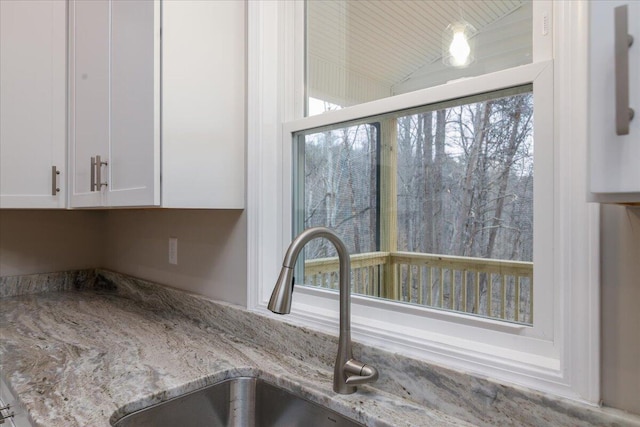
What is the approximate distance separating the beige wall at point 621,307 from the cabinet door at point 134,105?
1097 mm

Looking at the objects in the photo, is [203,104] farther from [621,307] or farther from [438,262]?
[621,307]

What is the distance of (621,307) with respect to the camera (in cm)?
66

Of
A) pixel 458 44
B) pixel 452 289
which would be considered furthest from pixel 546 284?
pixel 458 44

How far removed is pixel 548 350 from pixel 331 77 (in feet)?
3.29

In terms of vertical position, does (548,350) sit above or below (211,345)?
above

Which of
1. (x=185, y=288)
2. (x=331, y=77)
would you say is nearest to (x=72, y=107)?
(x=185, y=288)

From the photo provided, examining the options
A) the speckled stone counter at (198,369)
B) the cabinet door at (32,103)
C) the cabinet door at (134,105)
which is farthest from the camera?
the cabinet door at (32,103)

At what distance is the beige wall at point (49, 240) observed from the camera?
→ 206cm

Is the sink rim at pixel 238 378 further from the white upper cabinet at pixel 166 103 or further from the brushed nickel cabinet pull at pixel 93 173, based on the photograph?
the brushed nickel cabinet pull at pixel 93 173

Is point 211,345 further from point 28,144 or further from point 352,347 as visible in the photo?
point 28,144

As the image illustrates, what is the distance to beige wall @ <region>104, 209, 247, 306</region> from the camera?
4.64 ft

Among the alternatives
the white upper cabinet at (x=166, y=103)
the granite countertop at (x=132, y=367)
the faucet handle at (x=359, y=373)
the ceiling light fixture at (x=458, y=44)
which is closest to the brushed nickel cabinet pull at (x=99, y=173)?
the white upper cabinet at (x=166, y=103)

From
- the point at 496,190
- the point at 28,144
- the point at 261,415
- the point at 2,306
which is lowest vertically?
the point at 261,415

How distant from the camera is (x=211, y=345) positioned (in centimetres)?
127
